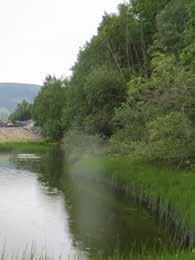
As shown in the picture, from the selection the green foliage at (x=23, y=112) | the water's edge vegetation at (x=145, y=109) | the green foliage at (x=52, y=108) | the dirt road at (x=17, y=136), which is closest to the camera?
the water's edge vegetation at (x=145, y=109)

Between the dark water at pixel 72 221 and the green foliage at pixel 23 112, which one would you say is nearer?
the dark water at pixel 72 221

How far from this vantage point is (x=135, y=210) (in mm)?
17547

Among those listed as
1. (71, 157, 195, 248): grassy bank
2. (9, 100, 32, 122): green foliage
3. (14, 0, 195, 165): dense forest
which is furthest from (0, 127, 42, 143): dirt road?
(71, 157, 195, 248): grassy bank

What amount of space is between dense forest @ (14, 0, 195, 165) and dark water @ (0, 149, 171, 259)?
2.84 m

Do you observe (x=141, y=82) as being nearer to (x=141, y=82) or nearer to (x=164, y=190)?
(x=141, y=82)

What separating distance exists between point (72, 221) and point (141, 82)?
47.9 feet

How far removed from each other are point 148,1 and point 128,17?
3401 millimetres

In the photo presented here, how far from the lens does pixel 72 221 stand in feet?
52.6

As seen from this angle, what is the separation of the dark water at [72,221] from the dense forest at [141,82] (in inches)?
112

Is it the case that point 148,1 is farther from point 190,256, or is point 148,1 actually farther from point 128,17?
point 190,256

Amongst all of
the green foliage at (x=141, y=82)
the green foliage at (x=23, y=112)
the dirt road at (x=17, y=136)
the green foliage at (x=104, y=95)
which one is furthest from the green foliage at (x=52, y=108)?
the green foliage at (x=23, y=112)

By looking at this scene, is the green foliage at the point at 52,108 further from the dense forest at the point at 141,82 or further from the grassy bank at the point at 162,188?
the grassy bank at the point at 162,188

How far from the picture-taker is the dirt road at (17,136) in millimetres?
86062

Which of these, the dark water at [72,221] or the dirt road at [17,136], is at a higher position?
the dirt road at [17,136]
